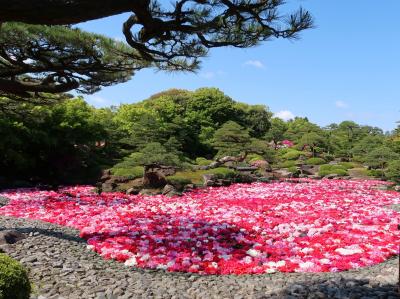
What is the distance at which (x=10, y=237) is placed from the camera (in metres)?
8.34

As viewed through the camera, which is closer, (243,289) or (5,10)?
(5,10)

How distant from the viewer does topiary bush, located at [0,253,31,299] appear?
419cm

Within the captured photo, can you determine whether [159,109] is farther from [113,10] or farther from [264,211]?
[113,10]

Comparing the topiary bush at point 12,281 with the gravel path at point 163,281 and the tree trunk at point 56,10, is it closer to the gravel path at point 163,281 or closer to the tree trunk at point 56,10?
the gravel path at point 163,281

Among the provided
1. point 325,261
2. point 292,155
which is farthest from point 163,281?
point 292,155

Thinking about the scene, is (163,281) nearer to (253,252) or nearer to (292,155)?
(253,252)

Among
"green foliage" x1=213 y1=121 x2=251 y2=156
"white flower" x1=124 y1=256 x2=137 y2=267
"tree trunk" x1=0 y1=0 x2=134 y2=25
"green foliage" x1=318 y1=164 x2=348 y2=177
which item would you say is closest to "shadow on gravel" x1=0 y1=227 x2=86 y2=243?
"white flower" x1=124 y1=256 x2=137 y2=267

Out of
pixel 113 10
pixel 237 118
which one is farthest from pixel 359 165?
pixel 113 10

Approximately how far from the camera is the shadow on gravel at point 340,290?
5.62m

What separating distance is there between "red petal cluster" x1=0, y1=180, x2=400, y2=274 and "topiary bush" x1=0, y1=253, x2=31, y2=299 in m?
3.31

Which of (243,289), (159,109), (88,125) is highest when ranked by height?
(159,109)

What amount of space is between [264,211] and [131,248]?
18.6 feet

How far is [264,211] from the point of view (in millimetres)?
12867

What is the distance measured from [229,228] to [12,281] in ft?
22.0
